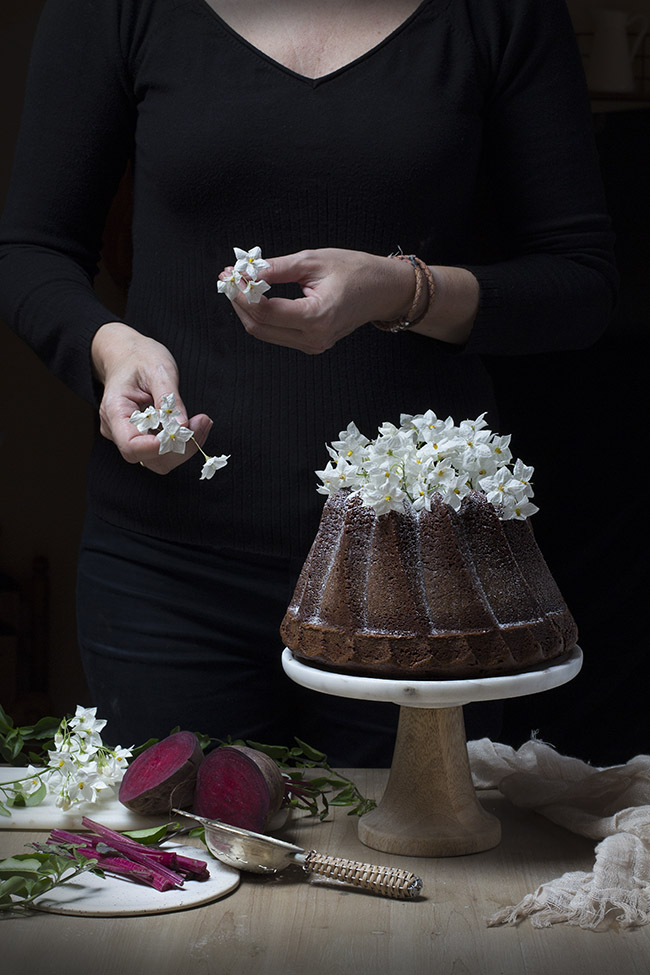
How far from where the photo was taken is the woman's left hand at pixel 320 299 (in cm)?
103

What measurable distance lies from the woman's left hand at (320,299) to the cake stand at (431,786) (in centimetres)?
29

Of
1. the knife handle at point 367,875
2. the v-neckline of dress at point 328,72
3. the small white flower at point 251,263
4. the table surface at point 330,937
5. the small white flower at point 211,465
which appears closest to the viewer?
the table surface at point 330,937

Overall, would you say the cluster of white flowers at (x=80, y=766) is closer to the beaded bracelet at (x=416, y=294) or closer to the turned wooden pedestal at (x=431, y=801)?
the turned wooden pedestal at (x=431, y=801)

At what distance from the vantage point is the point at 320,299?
1.05m

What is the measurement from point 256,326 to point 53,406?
266 centimetres

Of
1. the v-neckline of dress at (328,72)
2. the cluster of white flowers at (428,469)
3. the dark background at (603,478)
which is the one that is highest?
the v-neckline of dress at (328,72)

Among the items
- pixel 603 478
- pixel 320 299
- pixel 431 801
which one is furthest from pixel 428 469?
pixel 603 478

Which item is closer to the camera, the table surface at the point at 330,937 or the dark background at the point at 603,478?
the table surface at the point at 330,937

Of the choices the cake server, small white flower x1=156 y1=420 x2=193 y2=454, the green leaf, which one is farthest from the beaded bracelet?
the green leaf

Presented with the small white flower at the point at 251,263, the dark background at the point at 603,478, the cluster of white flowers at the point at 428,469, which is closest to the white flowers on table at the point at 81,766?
the cluster of white flowers at the point at 428,469

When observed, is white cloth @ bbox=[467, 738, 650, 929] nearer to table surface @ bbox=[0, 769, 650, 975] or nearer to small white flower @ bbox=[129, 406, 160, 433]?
table surface @ bbox=[0, 769, 650, 975]

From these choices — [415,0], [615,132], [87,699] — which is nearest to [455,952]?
[415,0]

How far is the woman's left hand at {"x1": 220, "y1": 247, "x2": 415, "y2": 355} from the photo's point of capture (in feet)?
3.39

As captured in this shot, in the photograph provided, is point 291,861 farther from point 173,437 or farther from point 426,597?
point 173,437
